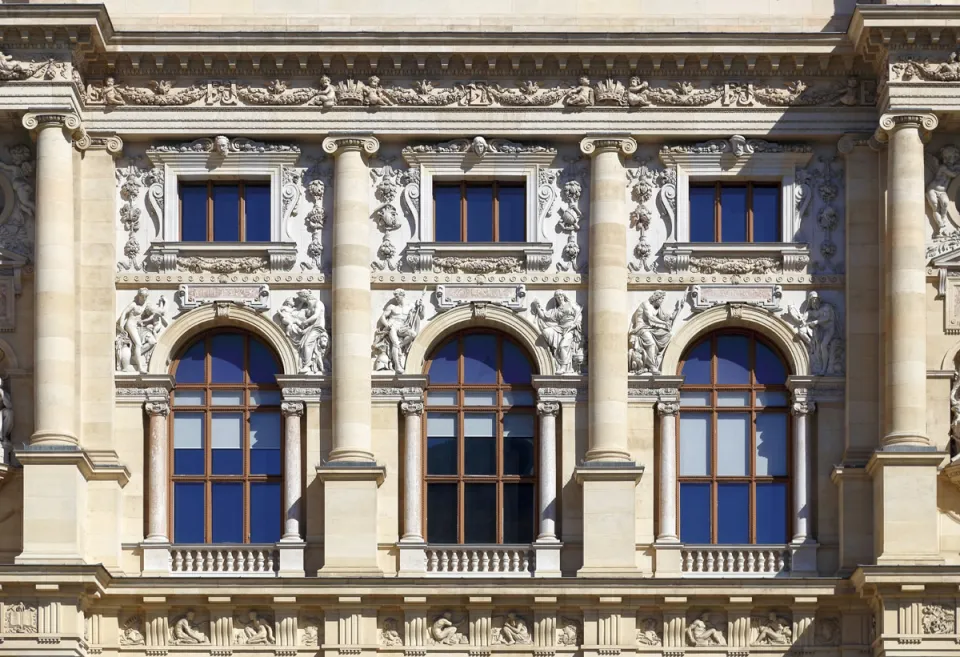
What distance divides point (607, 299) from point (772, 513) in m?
3.61

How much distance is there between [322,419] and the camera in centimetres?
4138

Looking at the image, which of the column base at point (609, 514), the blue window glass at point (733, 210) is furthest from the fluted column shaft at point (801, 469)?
the blue window glass at point (733, 210)

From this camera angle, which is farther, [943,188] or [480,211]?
[480,211]

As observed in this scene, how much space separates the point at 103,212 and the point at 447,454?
5652 mm

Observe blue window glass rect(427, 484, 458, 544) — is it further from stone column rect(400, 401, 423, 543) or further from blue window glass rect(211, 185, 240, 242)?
blue window glass rect(211, 185, 240, 242)

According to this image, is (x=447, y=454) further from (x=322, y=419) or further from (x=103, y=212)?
(x=103, y=212)

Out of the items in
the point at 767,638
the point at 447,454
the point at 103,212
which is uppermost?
the point at 103,212

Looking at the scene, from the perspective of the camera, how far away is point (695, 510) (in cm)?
4156

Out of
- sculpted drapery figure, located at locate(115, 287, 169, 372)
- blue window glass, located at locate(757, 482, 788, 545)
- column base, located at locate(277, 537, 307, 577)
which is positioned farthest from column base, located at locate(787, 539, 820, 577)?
sculpted drapery figure, located at locate(115, 287, 169, 372)

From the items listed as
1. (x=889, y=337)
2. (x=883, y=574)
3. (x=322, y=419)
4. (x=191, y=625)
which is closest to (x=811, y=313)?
(x=889, y=337)

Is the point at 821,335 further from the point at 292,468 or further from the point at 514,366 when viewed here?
the point at 292,468

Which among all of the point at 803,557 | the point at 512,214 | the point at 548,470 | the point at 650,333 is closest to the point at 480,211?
the point at 512,214

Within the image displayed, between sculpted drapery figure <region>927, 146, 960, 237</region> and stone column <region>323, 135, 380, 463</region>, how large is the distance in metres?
7.48

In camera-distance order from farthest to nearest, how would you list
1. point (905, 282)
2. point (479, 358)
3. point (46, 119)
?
1. point (479, 358)
2. point (46, 119)
3. point (905, 282)
